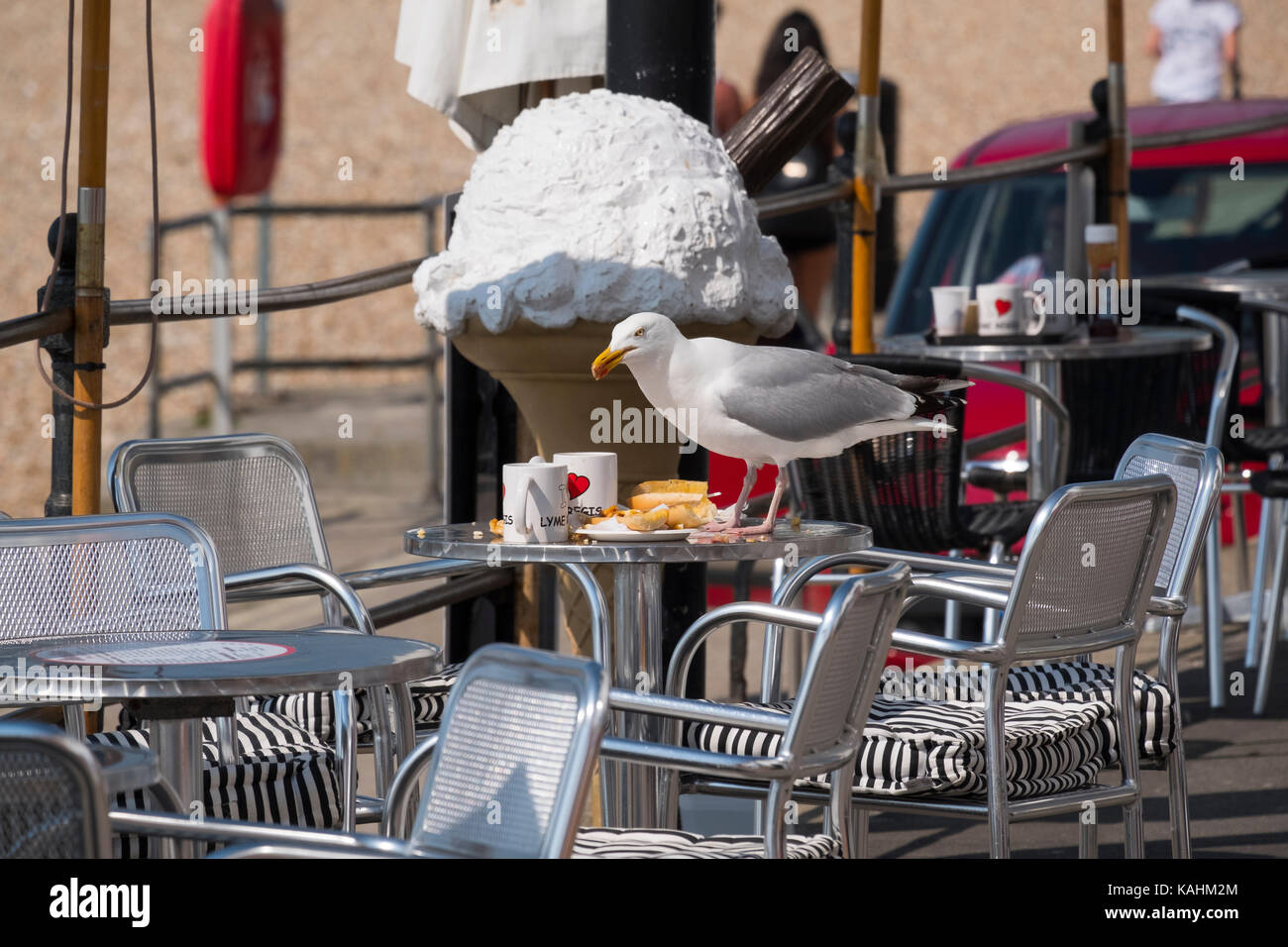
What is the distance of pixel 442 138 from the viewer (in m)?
22.1

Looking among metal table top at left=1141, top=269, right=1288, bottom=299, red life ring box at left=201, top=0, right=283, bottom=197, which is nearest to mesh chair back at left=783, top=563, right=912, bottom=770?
metal table top at left=1141, top=269, right=1288, bottom=299

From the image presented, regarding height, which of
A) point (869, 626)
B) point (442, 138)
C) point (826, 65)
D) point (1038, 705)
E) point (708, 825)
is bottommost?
point (708, 825)

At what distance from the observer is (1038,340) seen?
481 centimetres

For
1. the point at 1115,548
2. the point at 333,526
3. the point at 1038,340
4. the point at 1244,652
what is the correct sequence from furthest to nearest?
the point at 333,526, the point at 1244,652, the point at 1038,340, the point at 1115,548

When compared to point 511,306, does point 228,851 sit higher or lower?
lower

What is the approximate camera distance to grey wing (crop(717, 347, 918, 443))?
275 cm

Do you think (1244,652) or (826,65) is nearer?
(826,65)

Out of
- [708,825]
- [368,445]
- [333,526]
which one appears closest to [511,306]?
[708,825]

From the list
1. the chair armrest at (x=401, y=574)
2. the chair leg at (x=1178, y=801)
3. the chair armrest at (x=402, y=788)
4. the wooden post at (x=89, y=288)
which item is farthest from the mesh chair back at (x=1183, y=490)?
the wooden post at (x=89, y=288)

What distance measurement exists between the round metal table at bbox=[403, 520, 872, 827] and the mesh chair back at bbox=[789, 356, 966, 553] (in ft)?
4.34

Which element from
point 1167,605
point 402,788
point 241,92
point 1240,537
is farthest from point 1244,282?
point 241,92

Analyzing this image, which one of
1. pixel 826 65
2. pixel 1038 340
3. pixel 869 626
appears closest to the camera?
pixel 869 626

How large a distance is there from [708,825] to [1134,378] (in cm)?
203

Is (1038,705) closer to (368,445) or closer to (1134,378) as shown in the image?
(1134,378)
